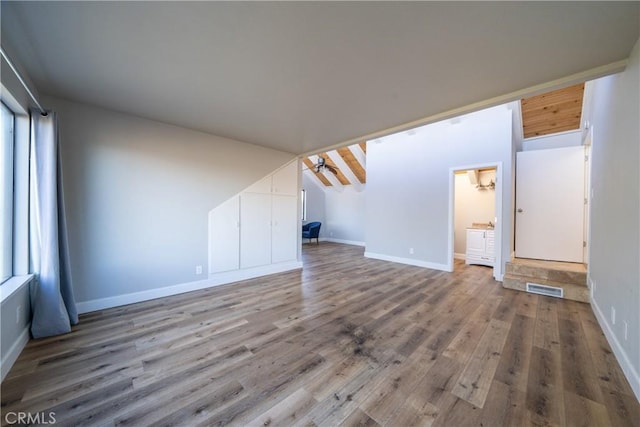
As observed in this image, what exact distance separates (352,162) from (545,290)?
5581mm

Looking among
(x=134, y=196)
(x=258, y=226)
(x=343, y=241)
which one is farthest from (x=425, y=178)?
(x=134, y=196)

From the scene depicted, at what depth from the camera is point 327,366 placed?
71.5 inches

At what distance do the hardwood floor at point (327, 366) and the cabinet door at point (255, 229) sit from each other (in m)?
1.11

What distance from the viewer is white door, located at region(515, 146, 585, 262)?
13.1 feet

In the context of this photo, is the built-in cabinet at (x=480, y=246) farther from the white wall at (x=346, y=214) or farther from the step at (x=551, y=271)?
the white wall at (x=346, y=214)

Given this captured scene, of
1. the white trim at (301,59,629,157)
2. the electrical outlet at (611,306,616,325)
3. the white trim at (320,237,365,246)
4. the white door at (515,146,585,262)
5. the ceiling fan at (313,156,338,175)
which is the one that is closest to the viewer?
the white trim at (301,59,629,157)

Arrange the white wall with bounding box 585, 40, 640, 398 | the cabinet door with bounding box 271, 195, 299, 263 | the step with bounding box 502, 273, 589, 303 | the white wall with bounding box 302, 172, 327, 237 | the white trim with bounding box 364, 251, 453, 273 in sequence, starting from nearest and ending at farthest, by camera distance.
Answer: the white wall with bounding box 585, 40, 640, 398 → the step with bounding box 502, 273, 589, 303 → the cabinet door with bounding box 271, 195, 299, 263 → the white trim with bounding box 364, 251, 453, 273 → the white wall with bounding box 302, 172, 327, 237

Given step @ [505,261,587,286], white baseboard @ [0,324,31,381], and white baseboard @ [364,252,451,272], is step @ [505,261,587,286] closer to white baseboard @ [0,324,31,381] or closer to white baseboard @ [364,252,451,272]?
white baseboard @ [364,252,451,272]

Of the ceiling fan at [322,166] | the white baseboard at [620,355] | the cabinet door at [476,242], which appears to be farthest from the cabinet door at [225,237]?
the cabinet door at [476,242]

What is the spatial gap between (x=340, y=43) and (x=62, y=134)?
3.19 m

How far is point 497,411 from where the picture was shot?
4.60 feet

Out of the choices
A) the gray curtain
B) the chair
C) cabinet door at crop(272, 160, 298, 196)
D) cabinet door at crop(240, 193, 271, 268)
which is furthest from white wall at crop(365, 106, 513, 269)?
the gray curtain

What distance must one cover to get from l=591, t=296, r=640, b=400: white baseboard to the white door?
1952 mm

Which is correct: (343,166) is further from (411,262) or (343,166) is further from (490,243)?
(490,243)
